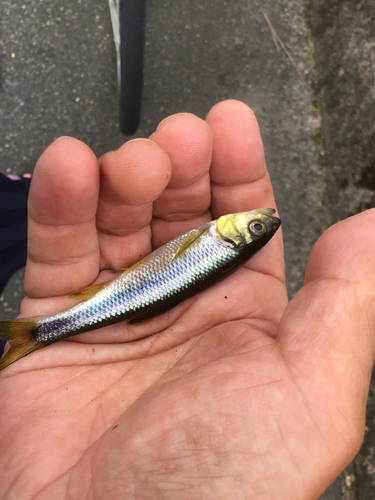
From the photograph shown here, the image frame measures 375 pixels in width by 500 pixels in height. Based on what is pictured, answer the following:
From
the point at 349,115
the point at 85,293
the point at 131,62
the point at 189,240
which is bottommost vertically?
the point at 85,293

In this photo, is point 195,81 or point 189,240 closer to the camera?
point 189,240

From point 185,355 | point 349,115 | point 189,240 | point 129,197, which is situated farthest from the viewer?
point 349,115

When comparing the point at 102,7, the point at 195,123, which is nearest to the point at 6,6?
the point at 102,7

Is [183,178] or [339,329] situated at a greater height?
[183,178]

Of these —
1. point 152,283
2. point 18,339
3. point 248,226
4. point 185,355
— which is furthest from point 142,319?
point 248,226

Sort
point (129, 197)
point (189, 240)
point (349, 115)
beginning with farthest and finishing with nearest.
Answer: point (349, 115), point (189, 240), point (129, 197)

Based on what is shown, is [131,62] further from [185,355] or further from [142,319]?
[185,355]

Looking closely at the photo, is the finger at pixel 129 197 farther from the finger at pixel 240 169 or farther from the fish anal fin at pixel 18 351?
the fish anal fin at pixel 18 351
